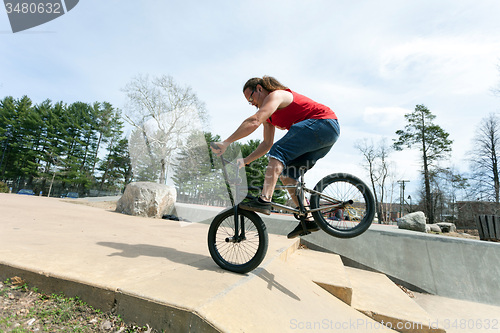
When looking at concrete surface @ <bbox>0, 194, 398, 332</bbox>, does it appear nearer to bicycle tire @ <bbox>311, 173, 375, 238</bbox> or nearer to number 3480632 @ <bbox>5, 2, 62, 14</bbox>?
bicycle tire @ <bbox>311, 173, 375, 238</bbox>

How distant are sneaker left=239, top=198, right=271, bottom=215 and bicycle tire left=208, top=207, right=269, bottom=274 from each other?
0.35 ft

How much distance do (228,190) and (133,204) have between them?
23.0ft

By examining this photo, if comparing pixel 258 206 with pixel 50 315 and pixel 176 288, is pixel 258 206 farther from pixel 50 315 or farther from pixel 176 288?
pixel 50 315

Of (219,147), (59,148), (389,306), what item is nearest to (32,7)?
(219,147)

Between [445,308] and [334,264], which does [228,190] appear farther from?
[445,308]

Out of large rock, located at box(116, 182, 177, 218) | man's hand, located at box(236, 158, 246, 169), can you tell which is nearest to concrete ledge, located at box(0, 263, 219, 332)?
man's hand, located at box(236, 158, 246, 169)

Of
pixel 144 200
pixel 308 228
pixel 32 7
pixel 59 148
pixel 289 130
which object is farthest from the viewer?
pixel 59 148

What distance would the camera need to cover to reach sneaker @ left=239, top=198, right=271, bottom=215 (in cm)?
222

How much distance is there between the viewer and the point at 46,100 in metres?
41.9

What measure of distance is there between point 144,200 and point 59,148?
40.8 m

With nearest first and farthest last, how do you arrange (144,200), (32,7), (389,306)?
(389,306), (32,7), (144,200)

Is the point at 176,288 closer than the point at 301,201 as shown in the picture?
Yes

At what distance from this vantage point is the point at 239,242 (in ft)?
7.96

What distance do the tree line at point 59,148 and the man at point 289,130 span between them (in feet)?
129
